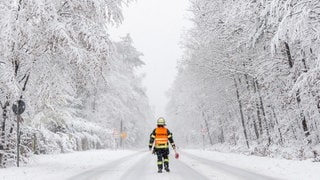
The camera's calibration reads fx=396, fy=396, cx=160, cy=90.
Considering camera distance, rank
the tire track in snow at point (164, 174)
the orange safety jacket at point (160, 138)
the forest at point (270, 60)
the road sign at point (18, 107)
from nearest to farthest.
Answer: the tire track in snow at point (164, 174), the forest at point (270, 60), the orange safety jacket at point (160, 138), the road sign at point (18, 107)

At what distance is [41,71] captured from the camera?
15016 mm

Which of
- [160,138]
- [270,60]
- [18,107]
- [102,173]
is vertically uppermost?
[270,60]

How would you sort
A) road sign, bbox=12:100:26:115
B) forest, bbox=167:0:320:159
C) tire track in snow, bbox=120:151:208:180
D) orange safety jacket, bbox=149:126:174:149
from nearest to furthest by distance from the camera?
tire track in snow, bbox=120:151:208:180
forest, bbox=167:0:320:159
orange safety jacket, bbox=149:126:174:149
road sign, bbox=12:100:26:115

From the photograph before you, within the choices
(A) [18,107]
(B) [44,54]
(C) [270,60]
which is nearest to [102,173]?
(A) [18,107]

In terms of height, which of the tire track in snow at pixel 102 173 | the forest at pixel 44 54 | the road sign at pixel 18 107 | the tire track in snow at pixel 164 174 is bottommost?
the tire track in snow at pixel 164 174

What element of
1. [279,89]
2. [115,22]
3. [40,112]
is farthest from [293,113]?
[40,112]

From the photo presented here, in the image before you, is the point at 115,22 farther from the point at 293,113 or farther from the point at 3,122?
the point at 293,113

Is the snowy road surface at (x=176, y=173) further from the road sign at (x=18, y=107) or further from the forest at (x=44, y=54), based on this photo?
the forest at (x=44, y=54)

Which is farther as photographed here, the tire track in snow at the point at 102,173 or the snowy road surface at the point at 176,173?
the tire track in snow at the point at 102,173

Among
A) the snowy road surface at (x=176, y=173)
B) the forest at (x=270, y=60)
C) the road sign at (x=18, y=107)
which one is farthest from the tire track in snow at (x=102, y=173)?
the forest at (x=270, y=60)

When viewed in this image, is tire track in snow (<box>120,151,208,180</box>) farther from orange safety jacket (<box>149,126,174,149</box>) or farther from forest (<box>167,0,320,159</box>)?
forest (<box>167,0,320,159</box>)

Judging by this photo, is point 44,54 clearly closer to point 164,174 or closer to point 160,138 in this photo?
point 160,138

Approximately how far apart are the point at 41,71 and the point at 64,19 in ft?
7.08

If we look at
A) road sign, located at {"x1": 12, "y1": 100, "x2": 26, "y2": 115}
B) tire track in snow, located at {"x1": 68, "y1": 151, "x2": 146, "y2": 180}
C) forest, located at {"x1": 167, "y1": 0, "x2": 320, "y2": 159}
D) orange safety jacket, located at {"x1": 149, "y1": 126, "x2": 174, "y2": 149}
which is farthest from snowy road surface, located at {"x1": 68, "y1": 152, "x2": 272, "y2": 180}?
forest, located at {"x1": 167, "y1": 0, "x2": 320, "y2": 159}
